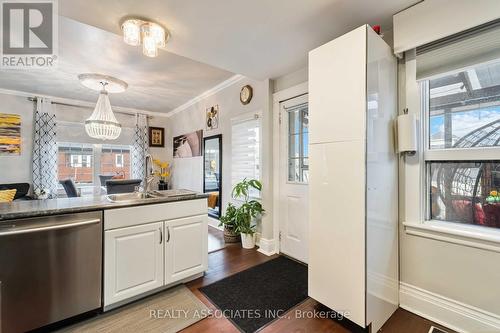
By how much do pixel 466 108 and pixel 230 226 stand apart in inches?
114

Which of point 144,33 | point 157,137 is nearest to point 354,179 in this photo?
point 144,33

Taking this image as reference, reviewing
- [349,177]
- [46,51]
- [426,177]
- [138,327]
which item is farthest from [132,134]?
[426,177]

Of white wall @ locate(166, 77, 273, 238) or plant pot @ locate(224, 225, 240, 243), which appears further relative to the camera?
plant pot @ locate(224, 225, 240, 243)

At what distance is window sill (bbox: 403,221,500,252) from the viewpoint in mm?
1416

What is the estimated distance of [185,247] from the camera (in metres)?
2.12

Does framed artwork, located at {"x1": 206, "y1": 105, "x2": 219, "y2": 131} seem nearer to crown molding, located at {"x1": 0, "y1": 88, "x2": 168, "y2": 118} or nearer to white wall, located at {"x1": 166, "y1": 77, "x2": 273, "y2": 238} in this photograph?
white wall, located at {"x1": 166, "y1": 77, "x2": 273, "y2": 238}

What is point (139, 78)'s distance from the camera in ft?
11.4

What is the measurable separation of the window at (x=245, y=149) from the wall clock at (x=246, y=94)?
10.4 inches

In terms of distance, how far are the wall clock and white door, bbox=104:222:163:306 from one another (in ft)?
7.02

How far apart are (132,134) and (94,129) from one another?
2.29 m

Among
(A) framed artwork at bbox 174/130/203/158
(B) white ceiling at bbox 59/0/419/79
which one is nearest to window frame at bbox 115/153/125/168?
(A) framed artwork at bbox 174/130/203/158

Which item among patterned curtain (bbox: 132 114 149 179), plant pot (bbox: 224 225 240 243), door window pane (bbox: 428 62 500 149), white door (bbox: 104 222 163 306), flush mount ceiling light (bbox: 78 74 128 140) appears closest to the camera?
door window pane (bbox: 428 62 500 149)

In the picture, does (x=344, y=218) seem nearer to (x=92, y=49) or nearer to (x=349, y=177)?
(x=349, y=177)

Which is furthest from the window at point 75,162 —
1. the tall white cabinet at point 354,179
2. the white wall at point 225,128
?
the tall white cabinet at point 354,179
